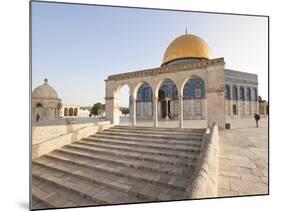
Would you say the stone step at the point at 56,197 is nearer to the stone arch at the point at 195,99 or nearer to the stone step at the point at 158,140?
the stone step at the point at 158,140

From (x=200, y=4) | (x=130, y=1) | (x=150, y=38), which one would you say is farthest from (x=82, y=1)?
(x=200, y=4)

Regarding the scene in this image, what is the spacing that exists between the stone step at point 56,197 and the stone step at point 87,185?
46 mm

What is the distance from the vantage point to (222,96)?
17.4ft

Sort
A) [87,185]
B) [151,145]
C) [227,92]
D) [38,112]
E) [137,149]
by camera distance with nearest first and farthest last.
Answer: [87,185]
[137,149]
[151,145]
[38,112]
[227,92]

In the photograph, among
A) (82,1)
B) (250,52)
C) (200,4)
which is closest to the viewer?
(82,1)

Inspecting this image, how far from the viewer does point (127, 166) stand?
3273 millimetres

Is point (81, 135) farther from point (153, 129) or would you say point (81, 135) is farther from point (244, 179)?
point (244, 179)

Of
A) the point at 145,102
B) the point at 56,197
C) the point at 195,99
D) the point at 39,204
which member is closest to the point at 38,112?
the point at 39,204

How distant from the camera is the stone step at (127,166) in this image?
2.84 m

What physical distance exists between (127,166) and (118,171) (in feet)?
1.00

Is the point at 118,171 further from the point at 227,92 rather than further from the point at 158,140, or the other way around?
the point at 227,92

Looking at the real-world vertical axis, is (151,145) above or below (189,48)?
below

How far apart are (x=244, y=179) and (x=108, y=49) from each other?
357 centimetres
